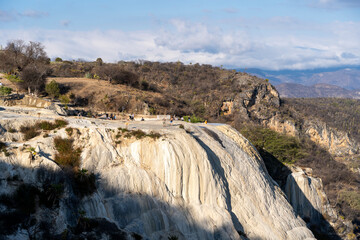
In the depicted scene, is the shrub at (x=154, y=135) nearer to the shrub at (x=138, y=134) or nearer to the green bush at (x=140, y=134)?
the green bush at (x=140, y=134)

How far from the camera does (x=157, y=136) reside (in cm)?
2242

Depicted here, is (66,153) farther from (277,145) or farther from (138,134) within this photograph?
(277,145)

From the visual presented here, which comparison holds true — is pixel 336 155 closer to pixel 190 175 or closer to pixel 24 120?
pixel 190 175

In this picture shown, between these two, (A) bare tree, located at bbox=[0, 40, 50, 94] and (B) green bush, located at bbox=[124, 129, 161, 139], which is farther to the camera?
(A) bare tree, located at bbox=[0, 40, 50, 94]

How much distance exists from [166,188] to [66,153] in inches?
306

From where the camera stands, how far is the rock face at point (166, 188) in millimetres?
18094

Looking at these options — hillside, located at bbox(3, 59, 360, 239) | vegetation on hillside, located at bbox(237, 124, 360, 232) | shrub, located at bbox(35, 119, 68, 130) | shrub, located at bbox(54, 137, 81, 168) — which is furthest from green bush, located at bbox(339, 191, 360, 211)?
shrub, located at bbox(35, 119, 68, 130)

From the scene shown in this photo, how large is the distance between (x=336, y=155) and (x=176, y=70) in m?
56.3

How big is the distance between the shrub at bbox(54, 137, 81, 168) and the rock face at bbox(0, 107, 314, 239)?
0.42 m

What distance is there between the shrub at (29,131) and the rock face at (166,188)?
960 millimetres

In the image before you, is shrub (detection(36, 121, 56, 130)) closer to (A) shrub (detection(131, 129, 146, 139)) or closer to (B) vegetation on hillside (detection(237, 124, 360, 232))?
(A) shrub (detection(131, 129, 146, 139))

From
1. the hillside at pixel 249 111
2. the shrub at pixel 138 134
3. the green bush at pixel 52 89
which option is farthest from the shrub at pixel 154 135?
the green bush at pixel 52 89

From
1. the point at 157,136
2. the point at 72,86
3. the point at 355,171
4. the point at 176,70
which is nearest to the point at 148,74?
the point at 176,70

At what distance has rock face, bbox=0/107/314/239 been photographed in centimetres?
1809
